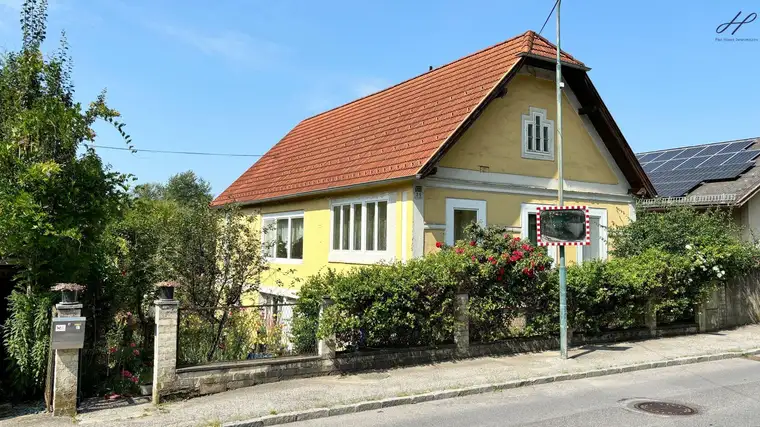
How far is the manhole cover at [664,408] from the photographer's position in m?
7.66

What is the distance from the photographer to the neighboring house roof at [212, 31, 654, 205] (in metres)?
13.9

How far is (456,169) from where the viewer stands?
14.2 metres

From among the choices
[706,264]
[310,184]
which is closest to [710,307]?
[706,264]

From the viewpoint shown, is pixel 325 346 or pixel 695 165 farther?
pixel 695 165

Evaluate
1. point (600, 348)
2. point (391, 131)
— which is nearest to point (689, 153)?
point (391, 131)

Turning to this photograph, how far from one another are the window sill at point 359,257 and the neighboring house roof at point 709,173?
907 centimetres

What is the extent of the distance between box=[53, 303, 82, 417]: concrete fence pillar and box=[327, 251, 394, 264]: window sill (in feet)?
23.5

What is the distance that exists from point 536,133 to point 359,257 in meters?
5.97

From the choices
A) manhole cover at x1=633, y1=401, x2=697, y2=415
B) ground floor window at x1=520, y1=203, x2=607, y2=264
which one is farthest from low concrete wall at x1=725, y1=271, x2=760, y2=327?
manhole cover at x1=633, y1=401, x2=697, y2=415

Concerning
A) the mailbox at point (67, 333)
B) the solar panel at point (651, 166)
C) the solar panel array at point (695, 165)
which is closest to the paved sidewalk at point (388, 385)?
the mailbox at point (67, 333)

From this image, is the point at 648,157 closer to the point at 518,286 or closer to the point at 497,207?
the point at 497,207

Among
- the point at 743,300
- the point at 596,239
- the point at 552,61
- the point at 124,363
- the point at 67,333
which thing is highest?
the point at 552,61

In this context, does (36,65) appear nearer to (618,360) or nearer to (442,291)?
(442,291)

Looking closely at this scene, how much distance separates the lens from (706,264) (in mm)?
14008
